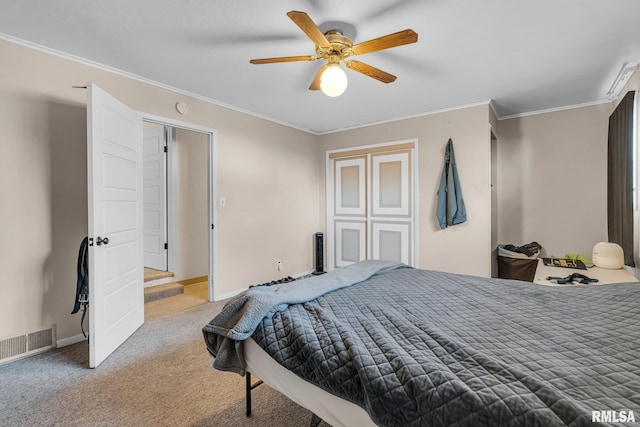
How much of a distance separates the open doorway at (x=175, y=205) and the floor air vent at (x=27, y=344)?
5.96ft

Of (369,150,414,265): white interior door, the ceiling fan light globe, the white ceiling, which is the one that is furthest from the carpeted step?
the ceiling fan light globe

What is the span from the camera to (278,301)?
1.45 metres

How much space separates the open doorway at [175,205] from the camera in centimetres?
442

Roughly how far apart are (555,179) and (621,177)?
94cm

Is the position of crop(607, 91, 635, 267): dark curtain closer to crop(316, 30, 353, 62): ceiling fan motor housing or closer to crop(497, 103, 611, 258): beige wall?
crop(497, 103, 611, 258): beige wall

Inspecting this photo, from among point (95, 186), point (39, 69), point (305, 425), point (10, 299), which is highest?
point (39, 69)

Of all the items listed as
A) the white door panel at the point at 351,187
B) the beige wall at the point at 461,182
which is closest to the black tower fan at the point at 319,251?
the white door panel at the point at 351,187

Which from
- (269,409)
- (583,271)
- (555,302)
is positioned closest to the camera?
(555,302)

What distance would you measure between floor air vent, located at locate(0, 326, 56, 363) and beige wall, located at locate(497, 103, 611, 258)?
16.7 feet

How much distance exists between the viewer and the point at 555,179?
383 cm

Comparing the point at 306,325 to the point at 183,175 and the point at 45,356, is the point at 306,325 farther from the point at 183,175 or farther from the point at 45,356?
the point at 183,175

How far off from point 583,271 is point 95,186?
4348 mm

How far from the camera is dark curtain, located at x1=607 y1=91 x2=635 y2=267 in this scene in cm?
269

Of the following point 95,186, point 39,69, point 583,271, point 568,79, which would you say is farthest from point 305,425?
point 568,79
